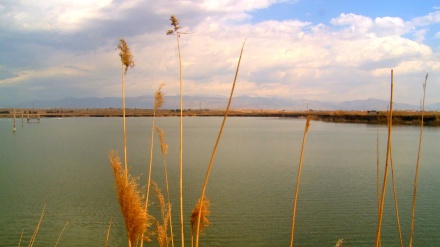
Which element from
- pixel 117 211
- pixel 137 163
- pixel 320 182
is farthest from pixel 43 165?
pixel 320 182

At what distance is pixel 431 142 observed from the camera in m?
26.9

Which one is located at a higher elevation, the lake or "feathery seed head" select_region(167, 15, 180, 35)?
"feathery seed head" select_region(167, 15, 180, 35)

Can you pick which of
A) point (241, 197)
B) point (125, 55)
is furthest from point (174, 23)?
point (241, 197)

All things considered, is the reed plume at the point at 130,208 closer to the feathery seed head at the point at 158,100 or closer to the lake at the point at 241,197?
the feathery seed head at the point at 158,100

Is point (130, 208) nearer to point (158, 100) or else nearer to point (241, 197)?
point (158, 100)

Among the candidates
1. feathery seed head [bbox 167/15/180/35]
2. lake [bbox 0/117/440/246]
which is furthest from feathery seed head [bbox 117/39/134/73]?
lake [bbox 0/117/440/246]

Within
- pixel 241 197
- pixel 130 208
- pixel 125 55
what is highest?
pixel 125 55

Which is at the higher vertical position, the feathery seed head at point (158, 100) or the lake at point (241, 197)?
the feathery seed head at point (158, 100)

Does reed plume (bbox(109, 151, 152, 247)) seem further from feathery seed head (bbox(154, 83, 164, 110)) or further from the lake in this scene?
the lake

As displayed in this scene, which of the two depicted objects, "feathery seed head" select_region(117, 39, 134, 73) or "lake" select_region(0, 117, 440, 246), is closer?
"feathery seed head" select_region(117, 39, 134, 73)

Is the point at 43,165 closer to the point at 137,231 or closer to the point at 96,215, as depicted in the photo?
the point at 96,215

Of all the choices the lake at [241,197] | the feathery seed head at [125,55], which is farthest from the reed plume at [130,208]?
the lake at [241,197]

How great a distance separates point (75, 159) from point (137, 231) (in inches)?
762

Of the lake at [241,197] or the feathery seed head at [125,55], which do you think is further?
the lake at [241,197]
